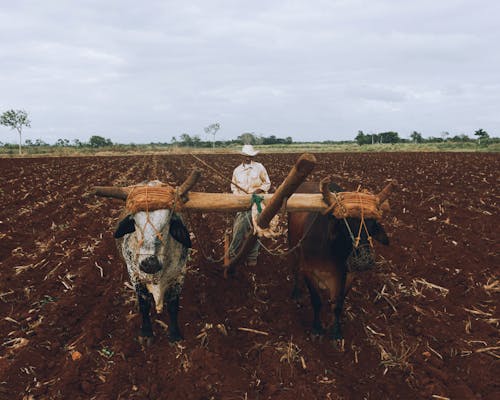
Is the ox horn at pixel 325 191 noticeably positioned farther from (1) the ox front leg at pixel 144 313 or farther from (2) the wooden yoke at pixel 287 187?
(1) the ox front leg at pixel 144 313

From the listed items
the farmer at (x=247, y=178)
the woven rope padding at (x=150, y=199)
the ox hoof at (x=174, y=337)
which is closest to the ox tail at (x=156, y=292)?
the ox hoof at (x=174, y=337)

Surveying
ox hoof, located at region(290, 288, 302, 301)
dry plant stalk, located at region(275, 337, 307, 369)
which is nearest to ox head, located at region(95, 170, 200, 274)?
dry plant stalk, located at region(275, 337, 307, 369)

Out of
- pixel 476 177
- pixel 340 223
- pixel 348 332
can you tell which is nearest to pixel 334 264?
pixel 340 223

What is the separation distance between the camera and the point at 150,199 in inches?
160

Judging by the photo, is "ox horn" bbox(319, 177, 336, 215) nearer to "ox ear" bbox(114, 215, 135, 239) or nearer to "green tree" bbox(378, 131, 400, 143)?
"ox ear" bbox(114, 215, 135, 239)

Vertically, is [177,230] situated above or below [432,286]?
above

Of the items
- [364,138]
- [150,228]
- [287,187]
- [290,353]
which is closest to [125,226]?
[150,228]

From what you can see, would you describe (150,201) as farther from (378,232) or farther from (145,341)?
(378,232)

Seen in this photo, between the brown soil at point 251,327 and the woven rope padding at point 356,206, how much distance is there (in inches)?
71.6

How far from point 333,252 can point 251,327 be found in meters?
1.66

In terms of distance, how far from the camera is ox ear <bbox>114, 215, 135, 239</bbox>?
4.29 meters

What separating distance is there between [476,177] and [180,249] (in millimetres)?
19772

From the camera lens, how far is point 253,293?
6445 millimetres

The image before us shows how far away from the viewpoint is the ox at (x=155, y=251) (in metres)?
4.08
